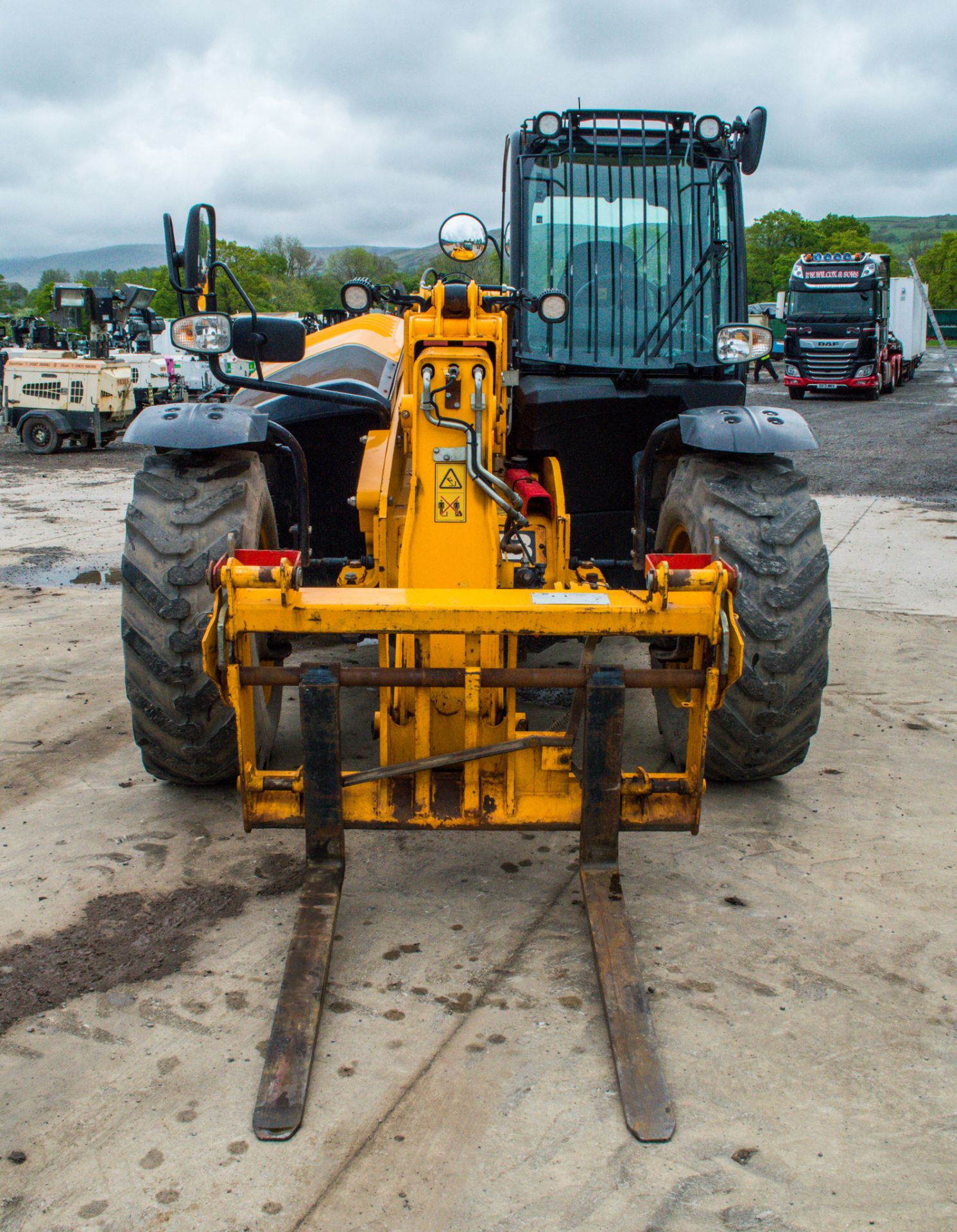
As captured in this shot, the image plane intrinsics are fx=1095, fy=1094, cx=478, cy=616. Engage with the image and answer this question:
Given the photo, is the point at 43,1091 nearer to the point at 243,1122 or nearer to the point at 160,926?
the point at 243,1122

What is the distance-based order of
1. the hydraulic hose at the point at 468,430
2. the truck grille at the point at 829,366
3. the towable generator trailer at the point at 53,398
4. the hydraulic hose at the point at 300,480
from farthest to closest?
the truck grille at the point at 829,366
the towable generator trailer at the point at 53,398
the hydraulic hose at the point at 300,480
the hydraulic hose at the point at 468,430

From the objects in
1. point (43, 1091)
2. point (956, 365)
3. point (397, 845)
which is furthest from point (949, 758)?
point (956, 365)

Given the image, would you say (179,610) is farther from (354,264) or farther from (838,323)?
(354,264)

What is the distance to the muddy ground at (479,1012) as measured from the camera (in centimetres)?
240

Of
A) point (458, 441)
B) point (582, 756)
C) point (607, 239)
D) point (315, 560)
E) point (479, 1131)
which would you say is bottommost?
point (479, 1131)

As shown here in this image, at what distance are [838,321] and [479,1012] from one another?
2725 centimetres

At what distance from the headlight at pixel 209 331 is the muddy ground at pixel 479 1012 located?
5.75ft

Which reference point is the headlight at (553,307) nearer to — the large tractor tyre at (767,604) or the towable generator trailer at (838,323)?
the large tractor tyre at (767,604)

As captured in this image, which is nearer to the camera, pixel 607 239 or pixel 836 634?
pixel 607 239

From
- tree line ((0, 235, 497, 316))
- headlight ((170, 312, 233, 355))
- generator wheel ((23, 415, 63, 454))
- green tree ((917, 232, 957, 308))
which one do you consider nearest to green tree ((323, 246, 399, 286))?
tree line ((0, 235, 497, 316))

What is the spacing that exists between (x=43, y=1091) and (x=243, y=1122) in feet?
1.74

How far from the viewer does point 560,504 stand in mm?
4570

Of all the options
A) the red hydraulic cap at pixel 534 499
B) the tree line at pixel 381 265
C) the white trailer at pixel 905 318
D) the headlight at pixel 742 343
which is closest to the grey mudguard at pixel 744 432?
the headlight at pixel 742 343

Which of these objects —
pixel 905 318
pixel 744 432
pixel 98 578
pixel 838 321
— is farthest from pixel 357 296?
pixel 905 318
